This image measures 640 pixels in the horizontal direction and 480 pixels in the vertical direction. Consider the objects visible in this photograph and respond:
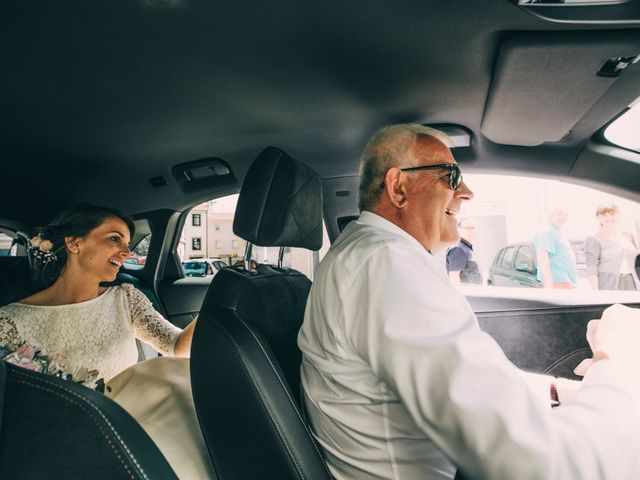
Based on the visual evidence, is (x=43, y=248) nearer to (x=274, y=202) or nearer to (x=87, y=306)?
(x=87, y=306)

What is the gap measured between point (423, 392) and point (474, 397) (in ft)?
0.30

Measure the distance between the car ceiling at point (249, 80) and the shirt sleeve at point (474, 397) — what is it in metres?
1.18

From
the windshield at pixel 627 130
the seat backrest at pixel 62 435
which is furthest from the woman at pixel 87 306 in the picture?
the windshield at pixel 627 130

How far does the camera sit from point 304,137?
2547mm

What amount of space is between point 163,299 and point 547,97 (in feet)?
9.73

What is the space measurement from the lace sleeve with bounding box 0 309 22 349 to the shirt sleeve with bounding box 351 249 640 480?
1.68 m

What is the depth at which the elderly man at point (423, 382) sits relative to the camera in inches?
28.7

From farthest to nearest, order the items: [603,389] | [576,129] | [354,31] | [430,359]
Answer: [576,129], [354,31], [603,389], [430,359]

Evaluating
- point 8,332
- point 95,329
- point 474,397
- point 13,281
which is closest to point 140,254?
point 13,281

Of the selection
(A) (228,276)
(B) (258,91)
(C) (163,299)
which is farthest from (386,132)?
(C) (163,299)

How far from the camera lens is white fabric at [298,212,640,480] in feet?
2.39

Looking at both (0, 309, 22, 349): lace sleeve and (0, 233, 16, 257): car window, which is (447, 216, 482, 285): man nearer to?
(0, 309, 22, 349): lace sleeve

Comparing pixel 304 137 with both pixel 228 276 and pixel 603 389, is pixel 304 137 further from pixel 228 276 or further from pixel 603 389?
pixel 603 389

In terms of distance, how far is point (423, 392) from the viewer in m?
0.78
